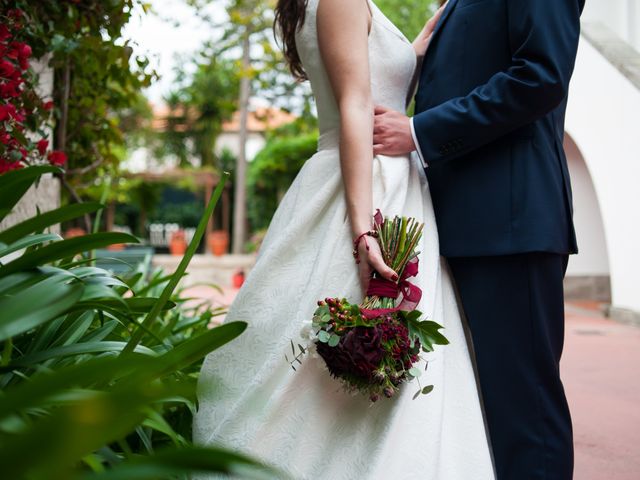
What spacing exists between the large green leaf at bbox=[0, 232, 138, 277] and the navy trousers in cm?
89

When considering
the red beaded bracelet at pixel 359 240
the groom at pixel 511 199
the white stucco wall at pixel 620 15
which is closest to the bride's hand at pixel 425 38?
the groom at pixel 511 199

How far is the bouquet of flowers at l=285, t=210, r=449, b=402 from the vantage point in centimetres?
A: 139

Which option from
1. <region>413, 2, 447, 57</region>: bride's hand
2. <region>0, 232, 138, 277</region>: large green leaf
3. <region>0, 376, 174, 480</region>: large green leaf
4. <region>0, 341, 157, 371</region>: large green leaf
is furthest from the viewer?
<region>413, 2, 447, 57</region>: bride's hand

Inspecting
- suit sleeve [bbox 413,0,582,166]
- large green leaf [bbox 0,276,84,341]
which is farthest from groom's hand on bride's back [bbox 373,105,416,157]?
→ large green leaf [bbox 0,276,84,341]

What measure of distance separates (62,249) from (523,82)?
1.08m

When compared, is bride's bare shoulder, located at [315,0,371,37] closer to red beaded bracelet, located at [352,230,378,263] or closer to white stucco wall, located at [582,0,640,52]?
red beaded bracelet, located at [352,230,378,263]

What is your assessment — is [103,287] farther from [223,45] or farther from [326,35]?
[223,45]

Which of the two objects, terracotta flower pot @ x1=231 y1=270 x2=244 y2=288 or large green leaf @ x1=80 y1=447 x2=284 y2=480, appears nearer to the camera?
large green leaf @ x1=80 y1=447 x2=284 y2=480

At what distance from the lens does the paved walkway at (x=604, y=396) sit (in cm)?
250

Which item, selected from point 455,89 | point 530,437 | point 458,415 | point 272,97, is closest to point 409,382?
point 458,415

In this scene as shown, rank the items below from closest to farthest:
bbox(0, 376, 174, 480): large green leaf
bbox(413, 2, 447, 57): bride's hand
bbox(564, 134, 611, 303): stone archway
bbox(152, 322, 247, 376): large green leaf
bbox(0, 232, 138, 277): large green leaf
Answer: bbox(0, 376, 174, 480): large green leaf
bbox(152, 322, 247, 376): large green leaf
bbox(0, 232, 138, 277): large green leaf
bbox(413, 2, 447, 57): bride's hand
bbox(564, 134, 611, 303): stone archway

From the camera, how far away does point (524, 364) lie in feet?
5.11

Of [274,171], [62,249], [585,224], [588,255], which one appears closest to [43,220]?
[62,249]

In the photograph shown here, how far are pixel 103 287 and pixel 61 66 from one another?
80.5 inches
